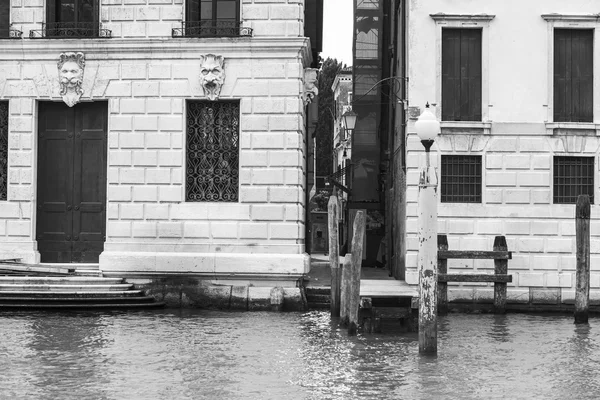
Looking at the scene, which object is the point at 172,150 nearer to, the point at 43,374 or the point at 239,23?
the point at 239,23

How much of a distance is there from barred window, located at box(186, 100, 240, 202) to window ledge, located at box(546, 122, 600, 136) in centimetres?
631

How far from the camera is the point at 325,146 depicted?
213 ft

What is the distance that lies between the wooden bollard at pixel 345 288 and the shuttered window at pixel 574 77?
6.93 metres

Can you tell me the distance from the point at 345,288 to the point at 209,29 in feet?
22.4

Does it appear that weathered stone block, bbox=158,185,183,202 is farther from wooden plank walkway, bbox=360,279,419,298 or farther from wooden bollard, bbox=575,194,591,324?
wooden bollard, bbox=575,194,591,324

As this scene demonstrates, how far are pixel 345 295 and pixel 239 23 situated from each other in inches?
266

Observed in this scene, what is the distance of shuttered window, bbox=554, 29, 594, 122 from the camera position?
2456 centimetres

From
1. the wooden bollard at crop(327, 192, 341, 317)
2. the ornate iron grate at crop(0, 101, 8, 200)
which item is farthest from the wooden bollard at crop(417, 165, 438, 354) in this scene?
the ornate iron grate at crop(0, 101, 8, 200)

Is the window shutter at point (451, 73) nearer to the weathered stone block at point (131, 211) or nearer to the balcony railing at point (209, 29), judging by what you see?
the balcony railing at point (209, 29)

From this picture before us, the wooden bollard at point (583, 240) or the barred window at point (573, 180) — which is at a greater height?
the barred window at point (573, 180)

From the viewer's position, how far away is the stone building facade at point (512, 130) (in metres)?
24.2

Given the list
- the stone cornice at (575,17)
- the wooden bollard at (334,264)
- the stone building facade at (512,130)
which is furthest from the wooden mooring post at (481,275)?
the stone cornice at (575,17)

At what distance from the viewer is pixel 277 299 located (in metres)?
23.6

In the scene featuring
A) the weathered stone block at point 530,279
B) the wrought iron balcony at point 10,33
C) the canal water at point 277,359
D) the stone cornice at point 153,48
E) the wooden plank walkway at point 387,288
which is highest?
the wrought iron balcony at point 10,33
